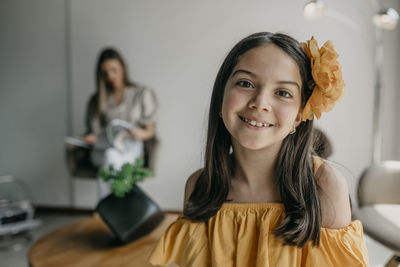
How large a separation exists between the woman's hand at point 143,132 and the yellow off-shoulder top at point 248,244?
5.57 feet

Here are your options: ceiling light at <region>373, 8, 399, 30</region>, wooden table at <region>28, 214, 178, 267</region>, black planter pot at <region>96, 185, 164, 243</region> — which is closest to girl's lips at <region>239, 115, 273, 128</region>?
wooden table at <region>28, 214, 178, 267</region>

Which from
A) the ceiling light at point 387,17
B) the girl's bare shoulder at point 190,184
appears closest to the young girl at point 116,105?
the ceiling light at point 387,17

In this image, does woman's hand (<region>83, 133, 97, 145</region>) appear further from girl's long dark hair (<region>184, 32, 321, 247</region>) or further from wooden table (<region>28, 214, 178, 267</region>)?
girl's long dark hair (<region>184, 32, 321, 247</region>)

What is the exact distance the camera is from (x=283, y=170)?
750 mm

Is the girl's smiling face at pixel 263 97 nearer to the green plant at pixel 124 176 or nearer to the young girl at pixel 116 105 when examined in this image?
the green plant at pixel 124 176

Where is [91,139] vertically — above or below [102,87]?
below

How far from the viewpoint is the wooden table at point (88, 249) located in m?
1.23

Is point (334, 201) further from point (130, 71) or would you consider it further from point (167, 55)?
point (130, 71)

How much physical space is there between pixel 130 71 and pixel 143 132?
0.66m

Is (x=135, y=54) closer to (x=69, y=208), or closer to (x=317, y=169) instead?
(x=69, y=208)

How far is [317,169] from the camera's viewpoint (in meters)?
0.76

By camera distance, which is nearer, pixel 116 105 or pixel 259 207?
pixel 259 207

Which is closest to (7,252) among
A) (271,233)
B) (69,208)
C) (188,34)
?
(69,208)

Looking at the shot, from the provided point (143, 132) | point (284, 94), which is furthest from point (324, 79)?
point (143, 132)
